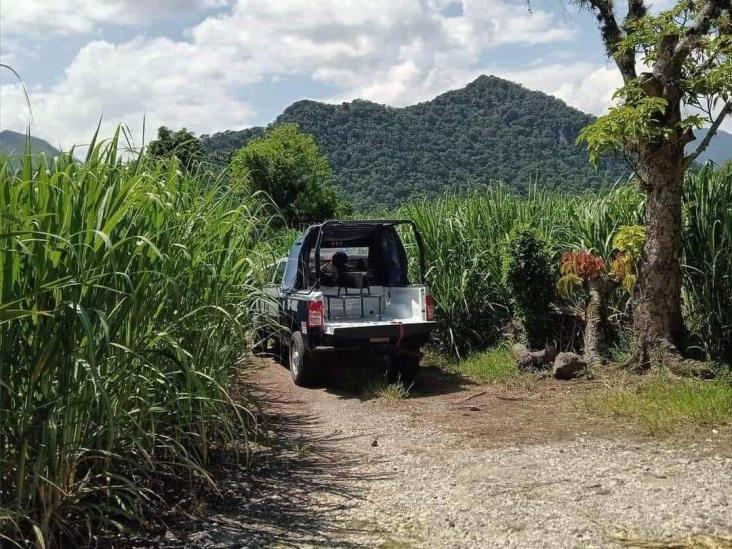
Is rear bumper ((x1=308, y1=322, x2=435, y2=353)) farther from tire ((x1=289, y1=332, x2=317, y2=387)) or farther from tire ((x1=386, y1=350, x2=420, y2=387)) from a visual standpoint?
tire ((x1=289, y1=332, x2=317, y2=387))

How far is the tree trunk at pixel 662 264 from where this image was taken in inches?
301

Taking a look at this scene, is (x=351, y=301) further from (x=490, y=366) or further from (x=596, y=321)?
(x=596, y=321)

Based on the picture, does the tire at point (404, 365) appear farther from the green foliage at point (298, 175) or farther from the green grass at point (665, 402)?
the green foliage at point (298, 175)

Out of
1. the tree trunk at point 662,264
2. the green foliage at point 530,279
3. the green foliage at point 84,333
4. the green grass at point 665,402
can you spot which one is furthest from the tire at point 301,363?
the green foliage at point 84,333

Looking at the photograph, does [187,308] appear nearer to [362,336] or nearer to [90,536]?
[90,536]

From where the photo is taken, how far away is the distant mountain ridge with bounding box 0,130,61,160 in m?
3.57

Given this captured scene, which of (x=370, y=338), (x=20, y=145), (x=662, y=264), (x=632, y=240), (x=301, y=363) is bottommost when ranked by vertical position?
(x=301, y=363)

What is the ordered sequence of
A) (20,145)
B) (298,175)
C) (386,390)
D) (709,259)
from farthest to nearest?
(298,175) < (386,390) < (709,259) < (20,145)

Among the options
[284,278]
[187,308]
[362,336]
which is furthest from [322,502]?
[284,278]

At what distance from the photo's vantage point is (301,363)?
8.73m

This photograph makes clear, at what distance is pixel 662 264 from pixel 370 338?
3226 mm

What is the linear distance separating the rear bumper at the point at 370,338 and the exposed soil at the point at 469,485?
130 cm

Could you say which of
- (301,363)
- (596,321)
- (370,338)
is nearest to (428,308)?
(370,338)

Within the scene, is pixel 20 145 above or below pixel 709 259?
above
